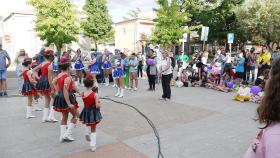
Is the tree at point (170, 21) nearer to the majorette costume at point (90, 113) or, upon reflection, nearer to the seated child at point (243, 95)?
the seated child at point (243, 95)

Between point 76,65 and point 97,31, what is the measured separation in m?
31.5

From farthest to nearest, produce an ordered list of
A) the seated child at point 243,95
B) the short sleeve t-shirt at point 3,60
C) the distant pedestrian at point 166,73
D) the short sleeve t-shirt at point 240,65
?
the short sleeve t-shirt at point 240,65 < the short sleeve t-shirt at point 3,60 < the distant pedestrian at point 166,73 < the seated child at point 243,95

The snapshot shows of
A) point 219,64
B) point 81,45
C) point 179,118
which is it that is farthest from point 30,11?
point 179,118

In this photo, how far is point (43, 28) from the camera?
3359 cm

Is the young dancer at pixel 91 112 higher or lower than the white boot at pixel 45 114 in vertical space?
higher

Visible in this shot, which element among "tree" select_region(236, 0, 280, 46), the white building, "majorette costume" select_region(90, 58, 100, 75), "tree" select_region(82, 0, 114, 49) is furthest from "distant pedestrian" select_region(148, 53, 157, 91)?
the white building

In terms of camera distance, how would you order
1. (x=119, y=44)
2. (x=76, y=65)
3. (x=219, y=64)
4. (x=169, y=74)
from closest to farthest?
(x=169, y=74) → (x=219, y=64) → (x=76, y=65) → (x=119, y=44)

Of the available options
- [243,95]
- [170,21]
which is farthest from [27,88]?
[170,21]

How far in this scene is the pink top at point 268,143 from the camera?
151 cm

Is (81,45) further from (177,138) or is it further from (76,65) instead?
(177,138)

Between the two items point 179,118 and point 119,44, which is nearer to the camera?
point 179,118

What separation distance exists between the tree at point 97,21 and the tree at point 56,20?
9.99m

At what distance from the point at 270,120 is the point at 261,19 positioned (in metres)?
35.3

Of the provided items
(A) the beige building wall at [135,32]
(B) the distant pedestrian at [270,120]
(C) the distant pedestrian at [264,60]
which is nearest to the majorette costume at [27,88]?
(B) the distant pedestrian at [270,120]
